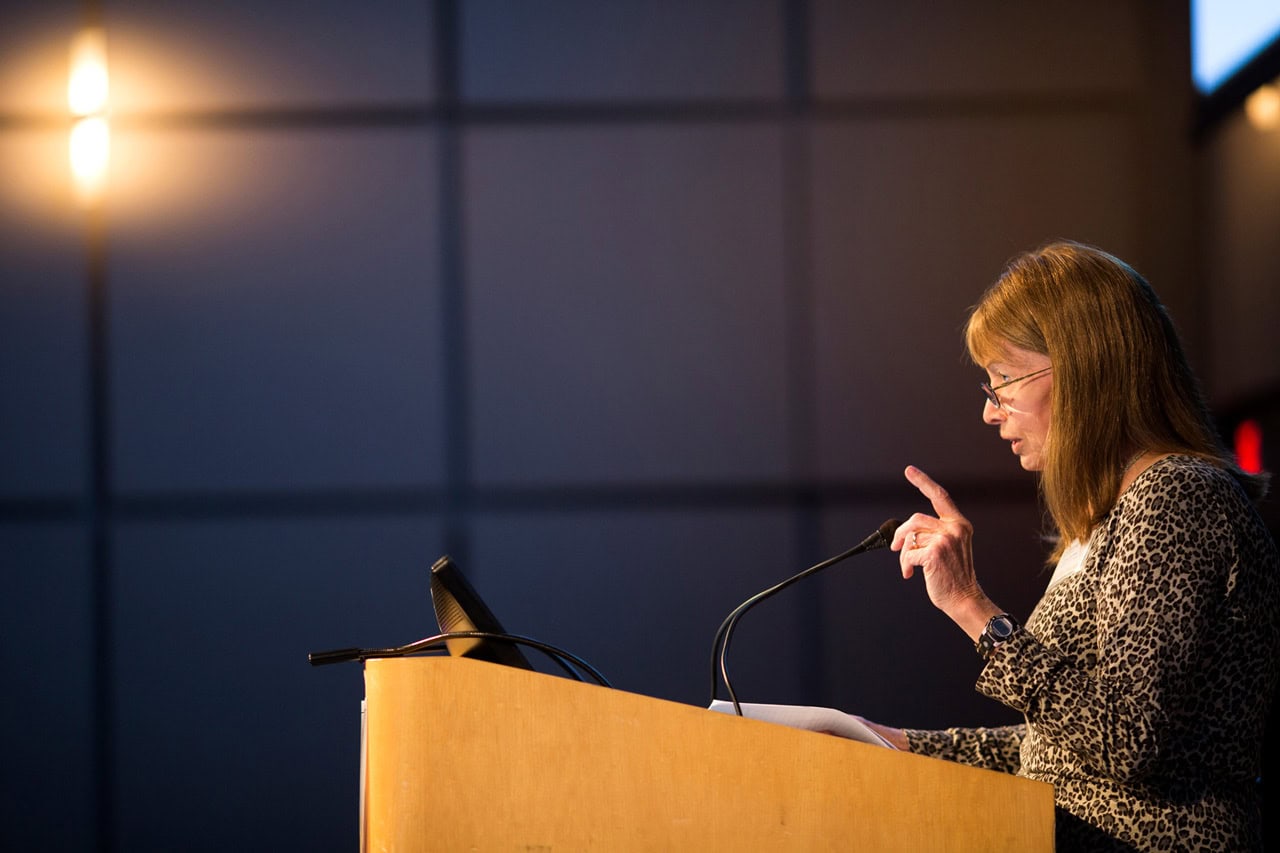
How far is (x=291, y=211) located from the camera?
3.30 meters

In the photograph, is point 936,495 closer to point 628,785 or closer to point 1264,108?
point 628,785

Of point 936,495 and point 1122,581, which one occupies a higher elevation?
point 936,495

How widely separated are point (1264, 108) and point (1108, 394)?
206 cm

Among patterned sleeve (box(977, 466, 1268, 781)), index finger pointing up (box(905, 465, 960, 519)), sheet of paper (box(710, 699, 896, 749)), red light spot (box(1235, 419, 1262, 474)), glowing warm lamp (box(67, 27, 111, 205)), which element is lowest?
sheet of paper (box(710, 699, 896, 749))

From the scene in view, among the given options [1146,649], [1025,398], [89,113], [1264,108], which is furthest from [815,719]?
[89,113]

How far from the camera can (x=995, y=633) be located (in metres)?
1.39

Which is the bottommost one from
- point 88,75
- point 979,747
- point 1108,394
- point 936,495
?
point 979,747

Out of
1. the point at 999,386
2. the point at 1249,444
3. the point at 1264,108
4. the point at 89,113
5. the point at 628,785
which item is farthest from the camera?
the point at 89,113

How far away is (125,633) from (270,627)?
16.5 inches

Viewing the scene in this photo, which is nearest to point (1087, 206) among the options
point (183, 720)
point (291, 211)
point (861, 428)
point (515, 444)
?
point (861, 428)

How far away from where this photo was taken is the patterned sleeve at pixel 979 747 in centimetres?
178

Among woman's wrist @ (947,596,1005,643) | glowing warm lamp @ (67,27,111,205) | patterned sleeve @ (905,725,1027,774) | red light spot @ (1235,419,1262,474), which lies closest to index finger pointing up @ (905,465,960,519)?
woman's wrist @ (947,596,1005,643)

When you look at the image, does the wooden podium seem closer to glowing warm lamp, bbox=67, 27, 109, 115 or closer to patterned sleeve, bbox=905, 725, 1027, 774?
patterned sleeve, bbox=905, 725, 1027, 774

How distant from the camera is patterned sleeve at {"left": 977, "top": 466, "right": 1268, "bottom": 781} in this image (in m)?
1.30
